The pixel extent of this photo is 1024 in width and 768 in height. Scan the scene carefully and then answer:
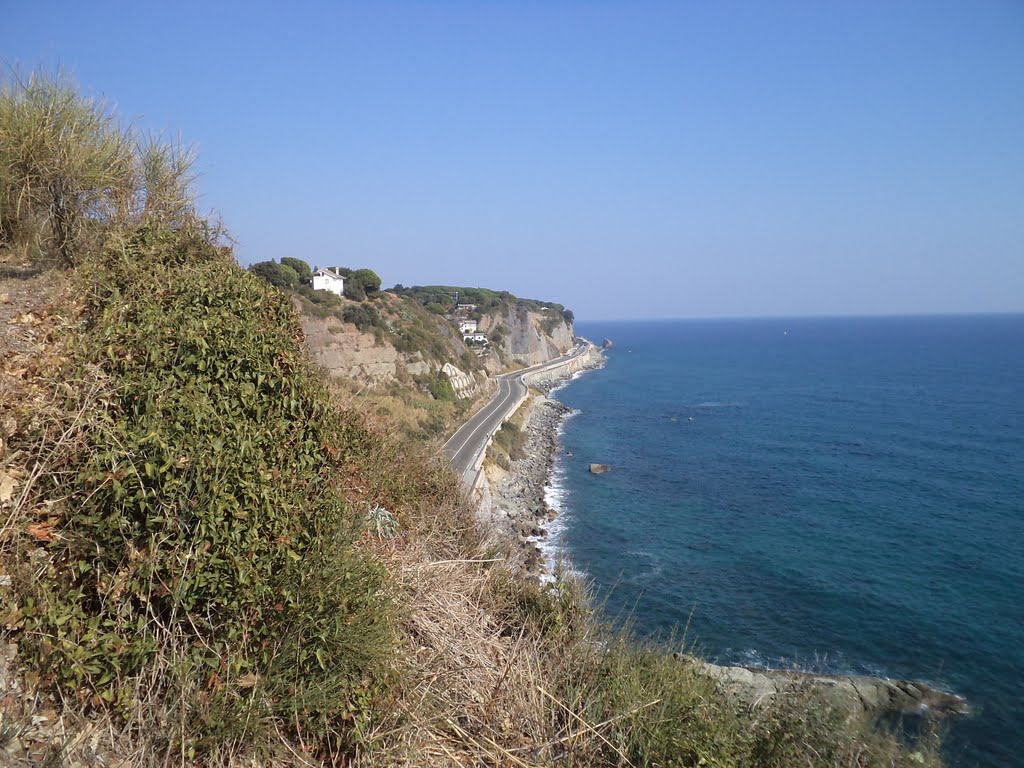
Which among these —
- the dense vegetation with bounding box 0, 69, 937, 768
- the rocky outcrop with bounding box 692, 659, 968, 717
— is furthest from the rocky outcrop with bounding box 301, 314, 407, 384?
the dense vegetation with bounding box 0, 69, 937, 768

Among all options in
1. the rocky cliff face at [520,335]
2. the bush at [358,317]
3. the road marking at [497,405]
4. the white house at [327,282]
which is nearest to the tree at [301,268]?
the white house at [327,282]

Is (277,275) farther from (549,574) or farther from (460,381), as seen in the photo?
(549,574)

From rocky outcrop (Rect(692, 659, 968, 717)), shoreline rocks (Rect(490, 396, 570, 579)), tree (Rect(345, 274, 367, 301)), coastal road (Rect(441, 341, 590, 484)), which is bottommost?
rocky outcrop (Rect(692, 659, 968, 717))

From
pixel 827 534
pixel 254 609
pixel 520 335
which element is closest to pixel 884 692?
pixel 827 534

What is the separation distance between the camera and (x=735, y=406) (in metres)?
62.2

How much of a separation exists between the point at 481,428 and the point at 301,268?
2235cm

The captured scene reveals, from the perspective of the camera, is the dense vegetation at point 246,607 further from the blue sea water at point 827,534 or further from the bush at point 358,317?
the bush at point 358,317

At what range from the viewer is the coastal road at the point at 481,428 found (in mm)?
29575

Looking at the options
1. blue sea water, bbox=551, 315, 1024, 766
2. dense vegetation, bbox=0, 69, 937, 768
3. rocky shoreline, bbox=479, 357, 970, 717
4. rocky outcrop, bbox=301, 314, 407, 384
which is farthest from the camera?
rocky outcrop, bbox=301, 314, 407, 384

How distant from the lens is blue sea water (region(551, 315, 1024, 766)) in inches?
720

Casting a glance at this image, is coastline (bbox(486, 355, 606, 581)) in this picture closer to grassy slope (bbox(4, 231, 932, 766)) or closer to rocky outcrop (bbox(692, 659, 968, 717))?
grassy slope (bbox(4, 231, 932, 766))

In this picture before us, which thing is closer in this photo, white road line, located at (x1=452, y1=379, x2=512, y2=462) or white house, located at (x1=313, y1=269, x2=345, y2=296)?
white road line, located at (x1=452, y1=379, x2=512, y2=462)

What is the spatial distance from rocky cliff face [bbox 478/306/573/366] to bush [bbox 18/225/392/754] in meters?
77.5

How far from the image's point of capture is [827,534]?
27.6 m
